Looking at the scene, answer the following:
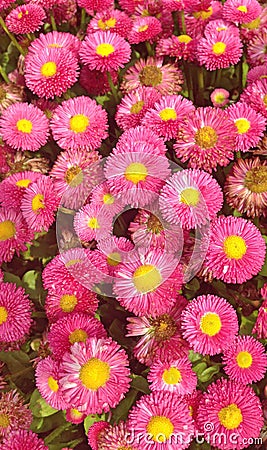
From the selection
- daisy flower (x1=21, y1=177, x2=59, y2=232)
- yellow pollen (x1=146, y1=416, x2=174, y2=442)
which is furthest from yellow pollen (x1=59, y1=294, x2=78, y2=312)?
yellow pollen (x1=146, y1=416, x2=174, y2=442)

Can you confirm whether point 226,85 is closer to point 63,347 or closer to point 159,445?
point 63,347

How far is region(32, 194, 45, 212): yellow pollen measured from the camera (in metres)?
1.61

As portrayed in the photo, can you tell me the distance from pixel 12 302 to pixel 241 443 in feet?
2.38

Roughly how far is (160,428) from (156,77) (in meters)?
1.13

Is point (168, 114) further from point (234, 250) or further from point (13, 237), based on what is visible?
point (13, 237)

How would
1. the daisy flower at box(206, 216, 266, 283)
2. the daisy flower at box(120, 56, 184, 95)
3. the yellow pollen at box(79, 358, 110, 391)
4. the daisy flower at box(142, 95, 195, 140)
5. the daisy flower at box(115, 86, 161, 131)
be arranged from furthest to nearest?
the daisy flower at box(120, 56, 184, 95)
the daisy flower at box(115, 86, 161, 131)
the daisy flower at box(142, 95, 195, 140)
the daisy flower at box(206, 216, 266, 283)
the yellow pollen at box(79, 358, 110, 391)

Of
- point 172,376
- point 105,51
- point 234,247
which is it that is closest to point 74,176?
point 105,51

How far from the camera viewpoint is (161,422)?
1291 millimetres

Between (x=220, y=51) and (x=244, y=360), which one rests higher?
(x=220, y=51)

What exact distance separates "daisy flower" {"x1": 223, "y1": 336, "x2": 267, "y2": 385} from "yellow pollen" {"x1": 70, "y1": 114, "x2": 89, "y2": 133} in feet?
2.68

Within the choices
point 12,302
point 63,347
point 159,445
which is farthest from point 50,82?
point 159,445

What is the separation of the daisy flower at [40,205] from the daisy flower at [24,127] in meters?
0.19

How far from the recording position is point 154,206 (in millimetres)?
1516

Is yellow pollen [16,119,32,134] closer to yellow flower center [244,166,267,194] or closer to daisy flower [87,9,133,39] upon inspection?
daisy flower [87,9,133,39]
